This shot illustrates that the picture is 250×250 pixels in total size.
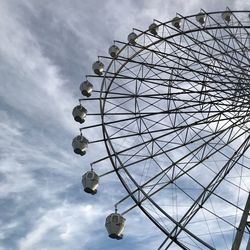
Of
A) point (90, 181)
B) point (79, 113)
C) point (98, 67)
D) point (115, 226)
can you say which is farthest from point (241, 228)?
point (98, 67)

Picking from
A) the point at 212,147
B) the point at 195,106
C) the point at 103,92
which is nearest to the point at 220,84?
the point at 195,106

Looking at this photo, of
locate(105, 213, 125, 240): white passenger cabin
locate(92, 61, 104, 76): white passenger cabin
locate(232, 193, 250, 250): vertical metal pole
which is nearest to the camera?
locate(232, 193, 250, 250): vertical metal pole

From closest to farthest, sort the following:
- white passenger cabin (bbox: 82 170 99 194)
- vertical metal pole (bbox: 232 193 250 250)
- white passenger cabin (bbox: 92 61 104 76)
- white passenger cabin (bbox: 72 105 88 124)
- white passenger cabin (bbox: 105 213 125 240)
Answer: vertical metal pole (bbox: 232 193 250 250) → white passenger cabin (bbox: 105 213 125 240) → white passenger cabin (bbox: 82 170 99 194) → white passenger cabin (bbox: 72 105 88 124) → white passenger cabin (bbox: 92 61 104 76)

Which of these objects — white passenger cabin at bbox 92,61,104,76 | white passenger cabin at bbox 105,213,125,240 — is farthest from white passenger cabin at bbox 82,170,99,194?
white passenger cabin at bbox 92,61,104,76

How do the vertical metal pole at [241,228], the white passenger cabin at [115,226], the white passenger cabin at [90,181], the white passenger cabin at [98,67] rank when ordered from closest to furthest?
the vertical metal pole at [241,228] < the white passenger cabin at [115,226] < the white passenger cabin at [90,181] < the white passenger cabin at [98,67]

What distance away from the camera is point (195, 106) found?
20953mm

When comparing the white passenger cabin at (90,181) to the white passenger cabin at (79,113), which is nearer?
the white passenger cabin at (90,181)

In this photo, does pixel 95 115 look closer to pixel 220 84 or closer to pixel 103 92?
pixel 103 92

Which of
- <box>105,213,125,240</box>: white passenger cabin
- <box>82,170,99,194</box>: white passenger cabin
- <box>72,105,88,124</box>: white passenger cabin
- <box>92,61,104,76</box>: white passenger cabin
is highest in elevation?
<box>92,61,104,76</box>: white passenger cabin

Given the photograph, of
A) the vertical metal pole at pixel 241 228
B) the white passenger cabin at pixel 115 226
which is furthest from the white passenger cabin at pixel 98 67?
the vertical metal pole at pixel 241 228

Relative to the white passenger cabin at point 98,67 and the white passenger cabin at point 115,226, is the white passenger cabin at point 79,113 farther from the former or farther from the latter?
the white passenger cabin at point 115,226

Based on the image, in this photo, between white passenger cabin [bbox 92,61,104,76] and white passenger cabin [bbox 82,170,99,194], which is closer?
white passenger cabin [bbox 82,170,99,194]

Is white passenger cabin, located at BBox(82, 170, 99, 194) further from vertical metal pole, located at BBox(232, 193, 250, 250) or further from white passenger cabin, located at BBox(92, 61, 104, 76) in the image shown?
white passenger cabin, located at BBox(92, 61, 104, 76)

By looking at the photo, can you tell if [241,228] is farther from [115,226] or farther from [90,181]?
[90,181]
